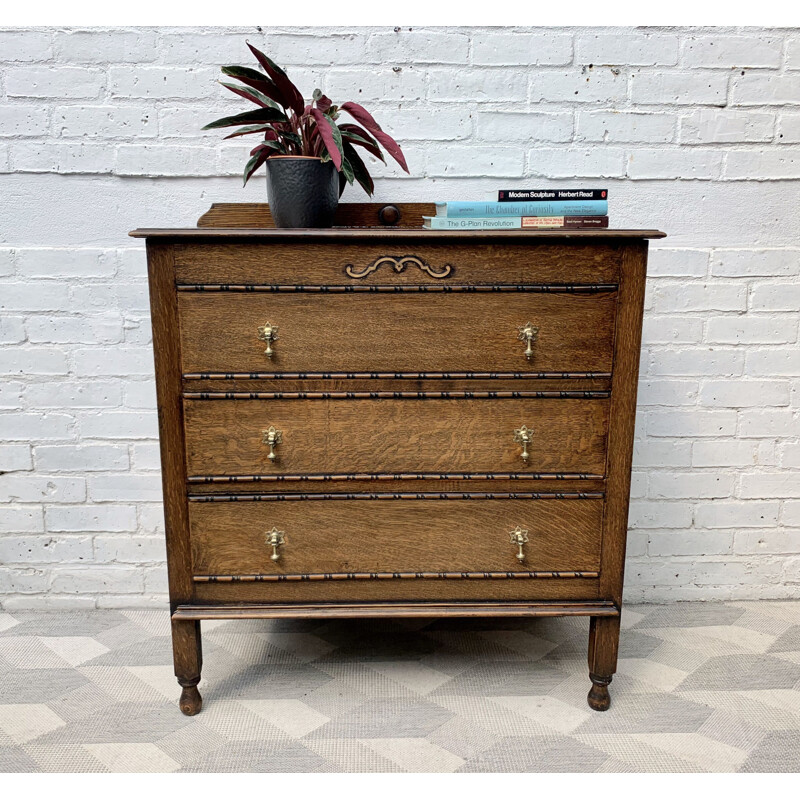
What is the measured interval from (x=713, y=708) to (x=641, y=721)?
204mm

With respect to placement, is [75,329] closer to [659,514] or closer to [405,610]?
[405,610]

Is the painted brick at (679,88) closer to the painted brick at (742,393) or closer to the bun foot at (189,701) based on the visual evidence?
the painted brick at (742,393)

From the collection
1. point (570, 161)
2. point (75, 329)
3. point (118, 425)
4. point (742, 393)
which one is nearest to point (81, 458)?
point (118, 425)

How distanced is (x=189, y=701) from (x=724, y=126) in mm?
2151

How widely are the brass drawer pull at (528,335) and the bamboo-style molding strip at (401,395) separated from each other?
0.09 meters

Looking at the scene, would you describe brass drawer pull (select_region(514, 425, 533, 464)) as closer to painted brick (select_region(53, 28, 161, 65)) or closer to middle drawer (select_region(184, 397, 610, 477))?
middle drawer (select_region(184, 397, 610, 477))

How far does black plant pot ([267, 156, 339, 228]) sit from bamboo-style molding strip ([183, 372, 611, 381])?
357 mm

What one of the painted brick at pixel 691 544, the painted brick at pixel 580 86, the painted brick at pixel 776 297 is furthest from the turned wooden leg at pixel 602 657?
the painted brick at pixel 580 86

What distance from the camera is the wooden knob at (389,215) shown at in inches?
Result: 75.8

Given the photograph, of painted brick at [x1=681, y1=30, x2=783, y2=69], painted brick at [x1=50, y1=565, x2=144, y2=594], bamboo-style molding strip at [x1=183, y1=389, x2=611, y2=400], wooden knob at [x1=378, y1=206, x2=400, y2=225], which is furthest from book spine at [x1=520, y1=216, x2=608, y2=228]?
painted brick at [x1=50, y1=565, x2=144, y2=594]

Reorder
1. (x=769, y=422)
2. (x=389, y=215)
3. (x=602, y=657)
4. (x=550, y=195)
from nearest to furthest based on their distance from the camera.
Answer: (x=550, y=195)
(x=602, y=657)
(x=389, y=215)
(x=769, y=422)

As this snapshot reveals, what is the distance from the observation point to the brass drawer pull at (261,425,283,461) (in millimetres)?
1556

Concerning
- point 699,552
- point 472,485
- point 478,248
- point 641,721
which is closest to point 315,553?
point 472,485

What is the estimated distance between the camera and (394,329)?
1.53 meters
